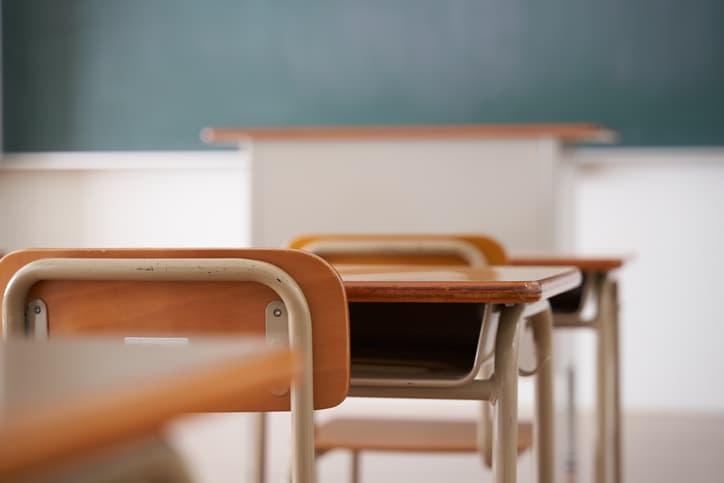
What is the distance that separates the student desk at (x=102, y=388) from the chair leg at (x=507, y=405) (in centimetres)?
96

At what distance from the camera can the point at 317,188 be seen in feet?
12.0

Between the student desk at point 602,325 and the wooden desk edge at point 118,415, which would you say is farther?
the student desk at point 602,325

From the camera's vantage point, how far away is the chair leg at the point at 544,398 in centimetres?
175

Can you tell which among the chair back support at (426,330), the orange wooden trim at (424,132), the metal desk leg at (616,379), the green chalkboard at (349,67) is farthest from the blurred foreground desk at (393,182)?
the green chalkboard at (349,67)

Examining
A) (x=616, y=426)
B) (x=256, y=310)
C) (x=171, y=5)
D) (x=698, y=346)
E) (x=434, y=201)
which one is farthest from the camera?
(x=171, y=5)

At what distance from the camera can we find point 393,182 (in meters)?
3.65

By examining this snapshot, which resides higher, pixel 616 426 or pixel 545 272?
pixel 545 272

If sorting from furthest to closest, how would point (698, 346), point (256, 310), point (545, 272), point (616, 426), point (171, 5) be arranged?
point (171, 5) → point (698, 346) → point (616, 426) → point (545, 272) → point (256, 310)

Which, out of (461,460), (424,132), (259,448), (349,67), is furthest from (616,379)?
(349,67)

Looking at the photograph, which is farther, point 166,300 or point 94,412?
point 166,300

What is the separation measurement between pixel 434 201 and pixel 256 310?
233 cm

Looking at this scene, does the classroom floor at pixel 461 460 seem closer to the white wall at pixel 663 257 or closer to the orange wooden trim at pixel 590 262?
the white wall at pixel 663 257

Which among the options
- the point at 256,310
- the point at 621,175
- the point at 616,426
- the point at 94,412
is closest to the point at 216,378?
the point at 94,412

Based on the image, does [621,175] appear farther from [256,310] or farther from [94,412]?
[94,412]
